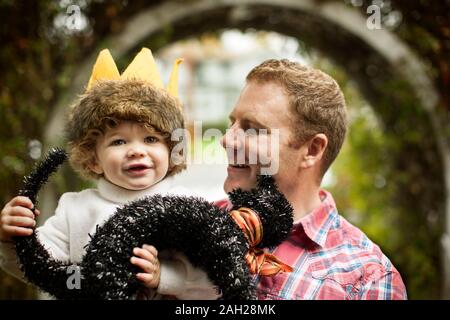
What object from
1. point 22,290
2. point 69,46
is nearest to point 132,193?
point 22,290

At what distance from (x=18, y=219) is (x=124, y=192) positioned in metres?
0.23

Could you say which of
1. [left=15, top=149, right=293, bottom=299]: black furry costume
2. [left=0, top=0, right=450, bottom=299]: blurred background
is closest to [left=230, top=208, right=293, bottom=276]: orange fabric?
[left=15, top=149, right=293, bottom=299]: black furry costume

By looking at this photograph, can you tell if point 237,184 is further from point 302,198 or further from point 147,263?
point 147,263

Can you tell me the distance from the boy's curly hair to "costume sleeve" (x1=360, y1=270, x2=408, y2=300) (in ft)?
1.70

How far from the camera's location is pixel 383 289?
1.32m

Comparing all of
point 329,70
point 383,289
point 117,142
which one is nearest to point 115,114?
point 117,142

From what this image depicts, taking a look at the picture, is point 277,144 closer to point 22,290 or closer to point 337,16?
point 22,290

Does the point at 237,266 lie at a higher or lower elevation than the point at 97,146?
lower

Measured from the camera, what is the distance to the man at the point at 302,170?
1.33m

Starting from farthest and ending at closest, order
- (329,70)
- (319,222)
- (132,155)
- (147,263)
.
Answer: (329,70) < (319,222) < (132,155) < (147,263)

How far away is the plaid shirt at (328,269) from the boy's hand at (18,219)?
50cm

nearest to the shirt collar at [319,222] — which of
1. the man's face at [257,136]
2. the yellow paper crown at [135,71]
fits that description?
the man's face at [257,136]

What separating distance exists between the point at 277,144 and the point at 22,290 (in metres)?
1.25
